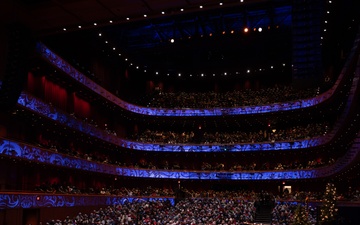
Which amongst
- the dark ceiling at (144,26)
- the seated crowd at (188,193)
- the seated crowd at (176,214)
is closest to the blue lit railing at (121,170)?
the seated crowd at (188,193)

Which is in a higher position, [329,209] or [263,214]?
[329,209]

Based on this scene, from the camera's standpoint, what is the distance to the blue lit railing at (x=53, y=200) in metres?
24.4

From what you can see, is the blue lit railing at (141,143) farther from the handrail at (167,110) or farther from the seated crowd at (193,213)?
the seated crowd at (193,213)

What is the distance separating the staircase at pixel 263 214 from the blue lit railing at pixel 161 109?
1159 centimetres

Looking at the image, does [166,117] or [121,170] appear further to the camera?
[166,117]

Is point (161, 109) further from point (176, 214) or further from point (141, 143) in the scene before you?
point (176, 214)

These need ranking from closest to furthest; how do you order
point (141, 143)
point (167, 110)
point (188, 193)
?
point (188, 193) → point (141, 143) → point (167, 110)

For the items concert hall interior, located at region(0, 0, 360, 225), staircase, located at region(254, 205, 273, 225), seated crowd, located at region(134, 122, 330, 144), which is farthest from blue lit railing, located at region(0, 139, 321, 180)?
staircase, located at region(254, 205, 273, 225)

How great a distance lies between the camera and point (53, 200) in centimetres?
2923

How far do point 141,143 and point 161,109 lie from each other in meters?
4.90

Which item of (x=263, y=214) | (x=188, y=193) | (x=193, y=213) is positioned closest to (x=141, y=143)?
(x=188, y=193)

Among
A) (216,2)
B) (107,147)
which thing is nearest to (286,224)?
(216,2)

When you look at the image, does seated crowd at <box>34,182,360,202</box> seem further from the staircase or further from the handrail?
the handrail

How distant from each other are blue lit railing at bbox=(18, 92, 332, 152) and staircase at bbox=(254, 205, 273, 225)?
361 inches
